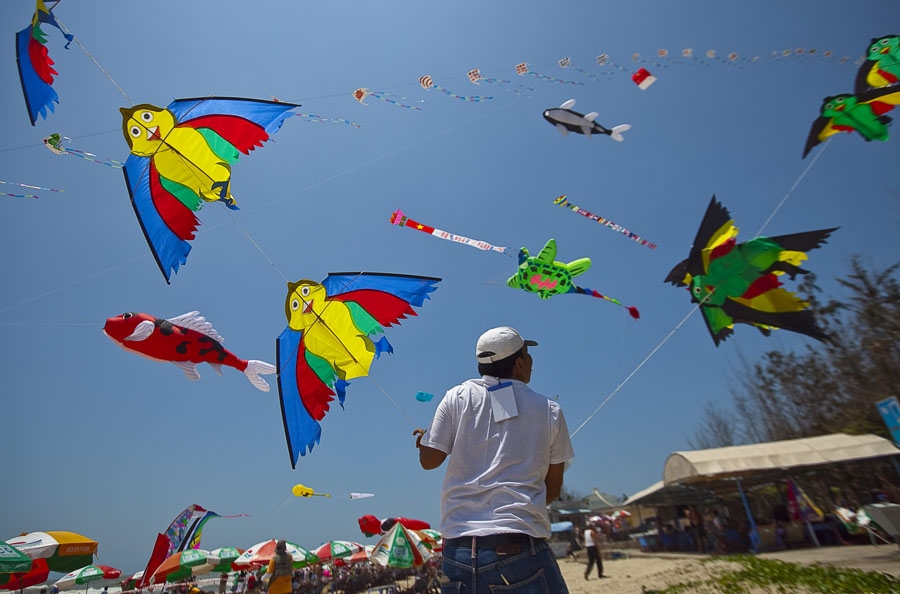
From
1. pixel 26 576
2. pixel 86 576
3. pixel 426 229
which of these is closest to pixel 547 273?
pixel 426 229

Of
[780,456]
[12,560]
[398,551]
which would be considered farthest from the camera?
[780,456]

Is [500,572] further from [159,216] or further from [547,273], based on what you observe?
[547,273]

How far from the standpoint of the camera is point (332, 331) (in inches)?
246

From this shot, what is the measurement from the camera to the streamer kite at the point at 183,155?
544 cm

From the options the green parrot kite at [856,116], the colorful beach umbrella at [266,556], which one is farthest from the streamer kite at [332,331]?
the colorful beach umbrella at [266,556]

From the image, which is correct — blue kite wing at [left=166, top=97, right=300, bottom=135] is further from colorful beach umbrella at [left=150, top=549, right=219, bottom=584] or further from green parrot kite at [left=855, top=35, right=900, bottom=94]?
colorful beach umbrella at [left=150, top=549, right=219, bottom=584]

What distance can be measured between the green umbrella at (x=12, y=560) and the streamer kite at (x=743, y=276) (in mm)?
14828

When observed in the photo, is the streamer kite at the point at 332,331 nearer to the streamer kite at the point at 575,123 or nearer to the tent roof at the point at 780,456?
the streamer kite at the point at 575,123

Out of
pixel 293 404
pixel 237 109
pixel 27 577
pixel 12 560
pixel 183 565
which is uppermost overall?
pixel 237 109

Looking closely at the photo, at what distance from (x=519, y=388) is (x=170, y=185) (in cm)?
567

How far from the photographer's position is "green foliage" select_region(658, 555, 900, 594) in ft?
12.2

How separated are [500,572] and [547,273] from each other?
7881 mm

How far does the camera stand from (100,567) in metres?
16.3

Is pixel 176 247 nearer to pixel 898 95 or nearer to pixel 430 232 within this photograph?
pixel 430 232
